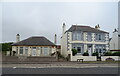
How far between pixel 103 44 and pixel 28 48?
15.4m

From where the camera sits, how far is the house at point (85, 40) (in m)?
32.7

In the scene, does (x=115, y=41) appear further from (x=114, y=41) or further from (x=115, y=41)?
(x=114, y=41)

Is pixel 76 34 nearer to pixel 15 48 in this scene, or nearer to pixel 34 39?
pixel 34 39

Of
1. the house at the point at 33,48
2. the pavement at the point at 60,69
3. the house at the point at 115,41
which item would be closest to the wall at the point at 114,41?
the house at the point at 115,41

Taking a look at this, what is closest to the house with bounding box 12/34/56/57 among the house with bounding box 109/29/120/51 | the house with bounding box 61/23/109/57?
the house with bounding box 61/23/109/57

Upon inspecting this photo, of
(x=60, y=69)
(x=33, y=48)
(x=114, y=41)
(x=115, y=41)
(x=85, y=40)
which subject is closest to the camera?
(x=60, y=69)

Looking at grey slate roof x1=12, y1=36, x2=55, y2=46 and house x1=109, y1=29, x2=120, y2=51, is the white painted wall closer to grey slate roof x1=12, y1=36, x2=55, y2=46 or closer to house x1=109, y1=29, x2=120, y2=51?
house x1=109, y1=29, x2=120, y2=51

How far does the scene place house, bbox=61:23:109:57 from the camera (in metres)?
32.7

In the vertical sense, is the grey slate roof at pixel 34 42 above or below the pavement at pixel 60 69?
above

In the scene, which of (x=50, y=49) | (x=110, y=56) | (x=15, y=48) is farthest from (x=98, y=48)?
(x=15, y=48)

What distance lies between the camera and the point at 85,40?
33.4 meters

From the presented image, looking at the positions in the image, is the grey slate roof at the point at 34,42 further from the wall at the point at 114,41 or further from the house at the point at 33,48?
the wall at the point at 114,41

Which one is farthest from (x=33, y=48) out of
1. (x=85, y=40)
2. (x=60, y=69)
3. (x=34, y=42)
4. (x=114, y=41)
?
(x=114, y=41)

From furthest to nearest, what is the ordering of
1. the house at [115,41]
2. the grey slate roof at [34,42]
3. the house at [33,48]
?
1. the house at [115,41]
2. the grey slate roof at [34,42]
3. the house at [33,48]
